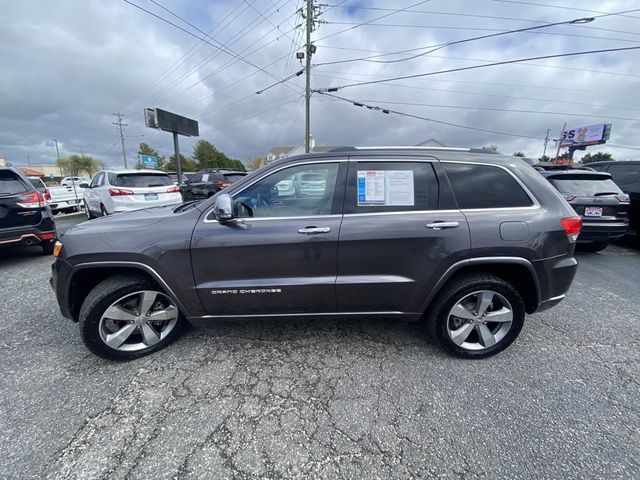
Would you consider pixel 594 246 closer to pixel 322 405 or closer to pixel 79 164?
pixel 322 405

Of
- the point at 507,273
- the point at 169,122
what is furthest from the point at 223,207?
the point at 169,122

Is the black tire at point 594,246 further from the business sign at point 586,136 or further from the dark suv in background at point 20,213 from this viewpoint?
the business sign at point 586,136

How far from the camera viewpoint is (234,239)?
2.16 m

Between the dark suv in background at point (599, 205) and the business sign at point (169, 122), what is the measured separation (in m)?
16.0

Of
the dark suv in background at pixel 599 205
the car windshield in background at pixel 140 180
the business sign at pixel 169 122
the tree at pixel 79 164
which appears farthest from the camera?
the tree at pixel 79 164

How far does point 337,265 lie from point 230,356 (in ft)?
4.13

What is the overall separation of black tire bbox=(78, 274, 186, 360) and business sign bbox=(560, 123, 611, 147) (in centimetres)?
5737

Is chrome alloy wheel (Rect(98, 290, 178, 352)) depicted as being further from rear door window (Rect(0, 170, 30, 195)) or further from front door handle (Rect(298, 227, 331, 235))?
rear door window (Rect(0, 170, 30, 195))

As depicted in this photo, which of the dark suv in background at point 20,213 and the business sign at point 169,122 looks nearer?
the dark suv in background at point 20,213

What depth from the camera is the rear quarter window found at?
227cm

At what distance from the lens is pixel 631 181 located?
18.5 ft

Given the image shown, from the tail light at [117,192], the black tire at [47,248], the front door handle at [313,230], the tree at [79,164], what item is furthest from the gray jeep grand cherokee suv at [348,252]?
the tree at [79,164]

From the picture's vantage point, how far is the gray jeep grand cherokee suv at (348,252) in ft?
7.14

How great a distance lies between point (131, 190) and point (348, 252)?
22.0 ft
